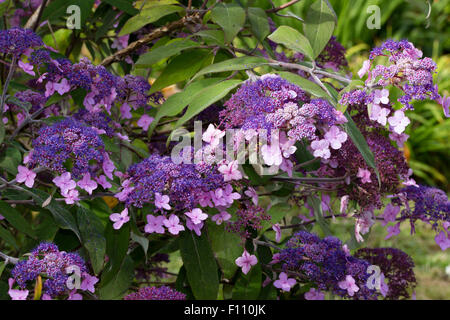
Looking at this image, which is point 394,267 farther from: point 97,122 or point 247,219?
point 97,122

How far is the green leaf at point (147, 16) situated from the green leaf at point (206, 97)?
342 millimetres

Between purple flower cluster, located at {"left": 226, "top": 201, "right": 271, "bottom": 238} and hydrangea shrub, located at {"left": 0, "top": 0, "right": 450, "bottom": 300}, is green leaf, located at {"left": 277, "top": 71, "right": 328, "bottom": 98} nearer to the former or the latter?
hydrangea shrub, located at {"left": 0, "top": 0, "right": 450, "bottom": 300}

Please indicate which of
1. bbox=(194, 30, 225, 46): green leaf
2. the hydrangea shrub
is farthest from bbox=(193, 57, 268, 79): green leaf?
bbox=(194, 30, 225, 46): green leaf

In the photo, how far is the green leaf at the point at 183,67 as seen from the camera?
1.59 metres

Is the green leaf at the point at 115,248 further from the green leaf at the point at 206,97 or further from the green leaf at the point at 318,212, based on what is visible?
the green leaf at the point at 318,212

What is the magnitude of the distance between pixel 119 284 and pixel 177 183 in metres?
0.46

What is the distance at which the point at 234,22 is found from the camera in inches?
58.1

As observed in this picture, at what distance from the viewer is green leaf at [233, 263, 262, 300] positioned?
4.94ft

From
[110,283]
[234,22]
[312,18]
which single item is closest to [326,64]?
[312,18]

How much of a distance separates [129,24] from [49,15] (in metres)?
0.29

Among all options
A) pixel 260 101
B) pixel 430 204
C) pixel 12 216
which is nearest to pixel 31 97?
pixel 12 216

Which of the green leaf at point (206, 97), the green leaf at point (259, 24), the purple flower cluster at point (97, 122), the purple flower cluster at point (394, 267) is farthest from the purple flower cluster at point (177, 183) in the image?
the purple flower cluster at point (394, 267)

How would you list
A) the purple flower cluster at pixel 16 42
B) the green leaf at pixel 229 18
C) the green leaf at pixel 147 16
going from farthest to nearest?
1. the green leaf at pixel 147 16
2. the green leaf at pixel 229 18
3. the purple flower cluster at pixel 16 42
